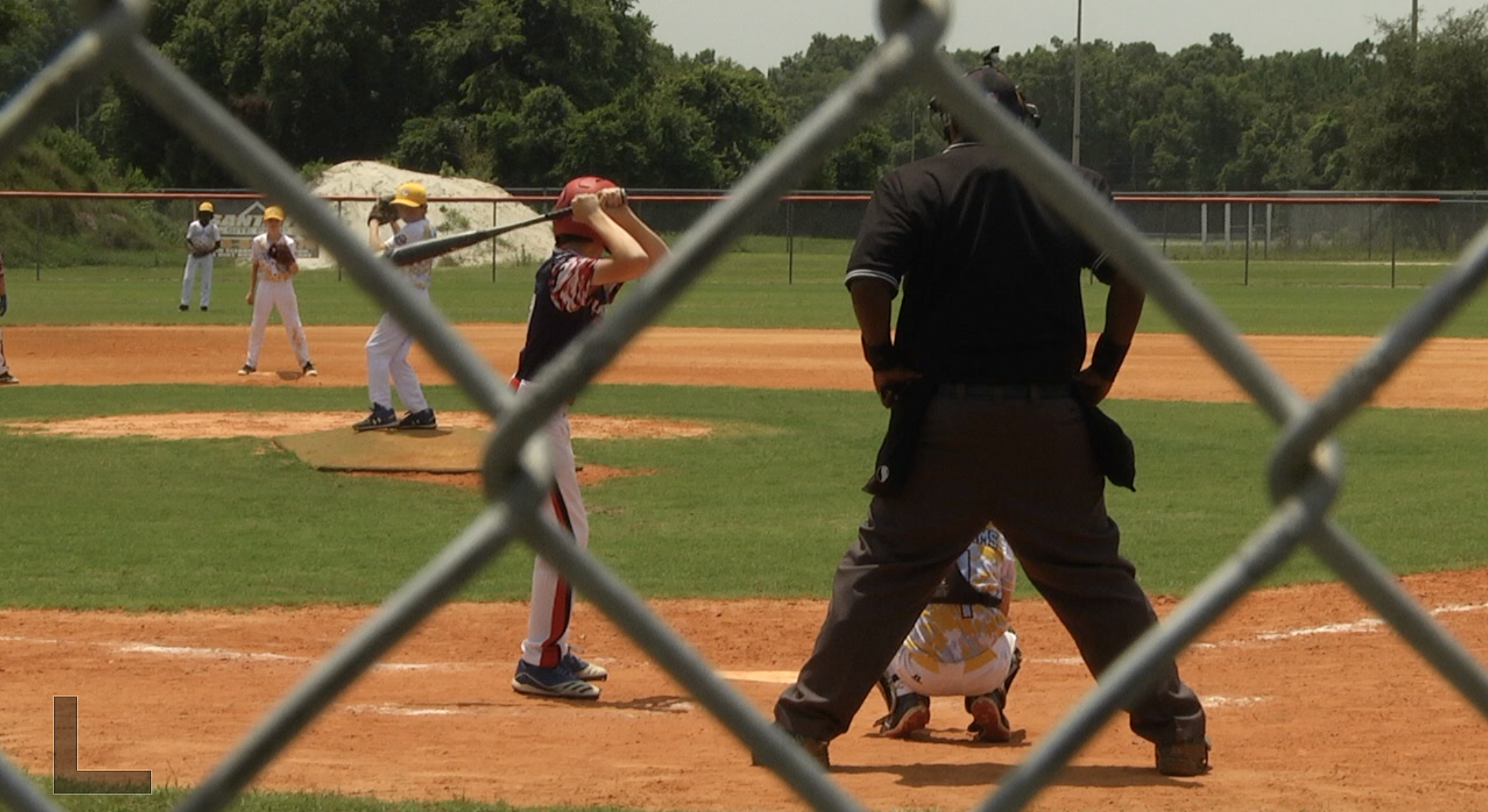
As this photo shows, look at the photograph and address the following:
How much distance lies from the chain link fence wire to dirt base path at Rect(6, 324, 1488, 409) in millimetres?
15801

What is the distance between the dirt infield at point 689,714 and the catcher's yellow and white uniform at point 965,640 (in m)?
0.22

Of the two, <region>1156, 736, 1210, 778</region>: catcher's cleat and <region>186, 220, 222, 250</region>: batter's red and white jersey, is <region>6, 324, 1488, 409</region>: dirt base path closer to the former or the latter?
<region>186, 220, 222, 250</region>: batter's red and white jersey

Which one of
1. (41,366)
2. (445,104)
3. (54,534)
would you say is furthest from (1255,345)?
(445,104)

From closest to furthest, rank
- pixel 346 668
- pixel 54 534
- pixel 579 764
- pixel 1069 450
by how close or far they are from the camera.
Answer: pixel 346 668 → pixel 1069 450 → pixel 579 764 → pixel 54 534

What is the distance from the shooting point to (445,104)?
195 ft

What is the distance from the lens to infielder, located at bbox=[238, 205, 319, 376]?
17703mm

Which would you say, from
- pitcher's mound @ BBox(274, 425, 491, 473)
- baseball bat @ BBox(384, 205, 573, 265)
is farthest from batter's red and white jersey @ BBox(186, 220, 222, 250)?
baseball bat @ BBox(384, 205, 573, 265)

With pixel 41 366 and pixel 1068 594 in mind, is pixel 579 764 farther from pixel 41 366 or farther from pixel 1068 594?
pixel 41 366

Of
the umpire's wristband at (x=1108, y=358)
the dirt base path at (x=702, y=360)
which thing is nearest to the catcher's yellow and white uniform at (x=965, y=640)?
the umpire's wristband at (x=1108, y=358)

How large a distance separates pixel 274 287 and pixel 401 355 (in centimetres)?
578

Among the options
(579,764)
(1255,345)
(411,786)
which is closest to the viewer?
(411,786)

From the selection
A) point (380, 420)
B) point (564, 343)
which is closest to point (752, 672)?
point (564, 343)

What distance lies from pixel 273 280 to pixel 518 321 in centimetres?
902

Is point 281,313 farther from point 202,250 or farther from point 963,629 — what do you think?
point 963,629
